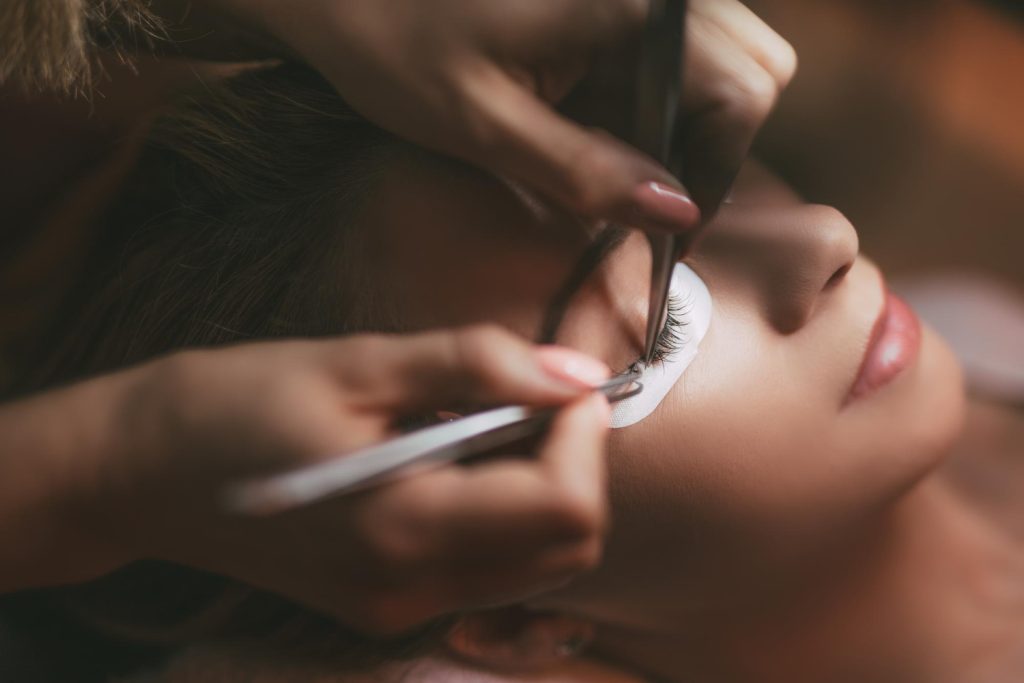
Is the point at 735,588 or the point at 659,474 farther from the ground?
the point at 659,474

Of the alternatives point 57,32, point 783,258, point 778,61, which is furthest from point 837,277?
point 57,32

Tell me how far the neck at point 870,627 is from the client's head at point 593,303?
0.22ft

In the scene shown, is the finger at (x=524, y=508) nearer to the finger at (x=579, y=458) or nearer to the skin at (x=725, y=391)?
the finger at (x=579, y=458)

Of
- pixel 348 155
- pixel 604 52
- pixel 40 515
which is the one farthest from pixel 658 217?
pixel 40 515

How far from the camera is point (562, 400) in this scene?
38cm

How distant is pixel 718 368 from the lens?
1.73 ft

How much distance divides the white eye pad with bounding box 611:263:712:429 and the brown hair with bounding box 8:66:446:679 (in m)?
0.18

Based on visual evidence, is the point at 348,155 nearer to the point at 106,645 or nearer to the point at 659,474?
the point at 659,474

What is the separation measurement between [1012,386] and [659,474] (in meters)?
0.67

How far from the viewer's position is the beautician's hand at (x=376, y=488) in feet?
1.14

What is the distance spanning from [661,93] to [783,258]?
21 cm

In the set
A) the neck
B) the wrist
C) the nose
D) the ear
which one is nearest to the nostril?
the nose

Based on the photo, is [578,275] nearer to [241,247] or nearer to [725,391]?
[725,391]

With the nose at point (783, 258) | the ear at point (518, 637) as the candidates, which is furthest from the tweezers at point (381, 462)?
the ear at point (518, 637)
